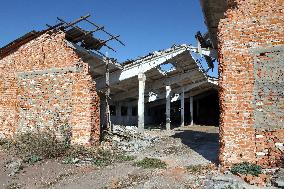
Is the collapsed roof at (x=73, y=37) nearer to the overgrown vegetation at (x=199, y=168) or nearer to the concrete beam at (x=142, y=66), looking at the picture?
the concrete beam at (x=142, y=66)

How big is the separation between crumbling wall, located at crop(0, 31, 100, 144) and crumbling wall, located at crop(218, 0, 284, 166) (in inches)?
227

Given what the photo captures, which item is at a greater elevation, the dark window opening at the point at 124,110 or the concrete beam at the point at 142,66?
the concrete beam at the point at 142,66

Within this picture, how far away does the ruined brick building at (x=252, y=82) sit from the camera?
30.2ft

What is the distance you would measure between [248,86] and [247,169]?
7.63 ft

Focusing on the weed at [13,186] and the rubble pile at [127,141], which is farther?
the rubble pile at [127,141]

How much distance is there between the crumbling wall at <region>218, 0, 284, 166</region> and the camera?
9.20 m

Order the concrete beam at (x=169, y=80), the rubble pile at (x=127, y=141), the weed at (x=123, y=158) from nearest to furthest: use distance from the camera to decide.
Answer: the weed at (x=123, y=158), the rubble pile at (x=127, y=141), the concrete beam at (x=169, y=80)

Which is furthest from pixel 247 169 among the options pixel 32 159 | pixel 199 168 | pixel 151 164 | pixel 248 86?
pixel 32 159

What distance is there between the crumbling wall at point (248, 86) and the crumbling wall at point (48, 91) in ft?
Answer: 18.9

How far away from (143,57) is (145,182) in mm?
12348

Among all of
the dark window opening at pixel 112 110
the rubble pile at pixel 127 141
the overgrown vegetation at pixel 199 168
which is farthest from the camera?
the dark window opening at pixel 112 110

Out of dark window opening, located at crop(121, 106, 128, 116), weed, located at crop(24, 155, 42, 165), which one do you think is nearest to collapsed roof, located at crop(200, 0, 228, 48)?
weed, located at crop(24, 155, 42, 165)

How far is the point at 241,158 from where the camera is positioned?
30.8 feet

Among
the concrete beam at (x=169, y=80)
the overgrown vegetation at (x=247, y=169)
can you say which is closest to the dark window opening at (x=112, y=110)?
the concrete beam at (x=169, y=80)
